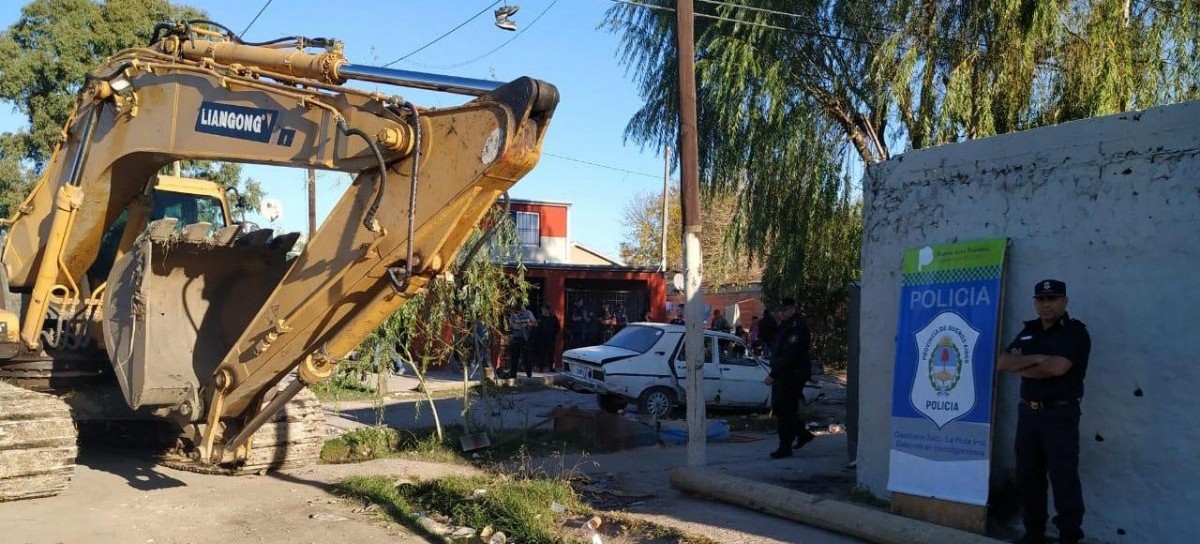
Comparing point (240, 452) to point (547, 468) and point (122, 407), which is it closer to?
point (122, 407)

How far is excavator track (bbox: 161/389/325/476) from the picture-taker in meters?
9.07

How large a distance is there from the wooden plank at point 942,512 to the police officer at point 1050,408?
33 cm

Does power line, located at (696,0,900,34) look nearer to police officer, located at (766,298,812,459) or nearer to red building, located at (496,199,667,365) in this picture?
police officer, located at (766,298,812,459)

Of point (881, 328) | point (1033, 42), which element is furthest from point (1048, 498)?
point (1033, 42)

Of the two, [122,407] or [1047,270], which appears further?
[122,407]

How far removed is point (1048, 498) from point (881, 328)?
1964mm

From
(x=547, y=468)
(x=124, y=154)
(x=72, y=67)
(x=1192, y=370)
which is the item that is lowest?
(x=547, y=468)

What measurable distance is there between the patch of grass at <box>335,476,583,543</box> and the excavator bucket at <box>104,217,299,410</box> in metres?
1.72

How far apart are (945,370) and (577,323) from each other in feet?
67.9

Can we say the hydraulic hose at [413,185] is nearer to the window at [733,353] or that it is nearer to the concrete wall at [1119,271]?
the concrete wall at [1119,271]

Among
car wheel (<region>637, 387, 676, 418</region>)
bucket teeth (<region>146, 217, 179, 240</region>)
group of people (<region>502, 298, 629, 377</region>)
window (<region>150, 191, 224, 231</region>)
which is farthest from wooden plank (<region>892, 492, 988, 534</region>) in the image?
group of people (<region>502, 298, 629, 377</region>)

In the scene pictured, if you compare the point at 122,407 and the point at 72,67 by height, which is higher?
the point at 72,67

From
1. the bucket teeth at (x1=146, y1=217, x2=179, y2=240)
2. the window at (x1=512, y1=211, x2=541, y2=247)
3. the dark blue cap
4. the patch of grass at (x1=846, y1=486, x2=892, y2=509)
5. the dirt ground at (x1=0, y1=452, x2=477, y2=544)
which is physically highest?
the window at (x1=512, y1=211, x2=541, y2=247)

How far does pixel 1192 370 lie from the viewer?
242 inches
